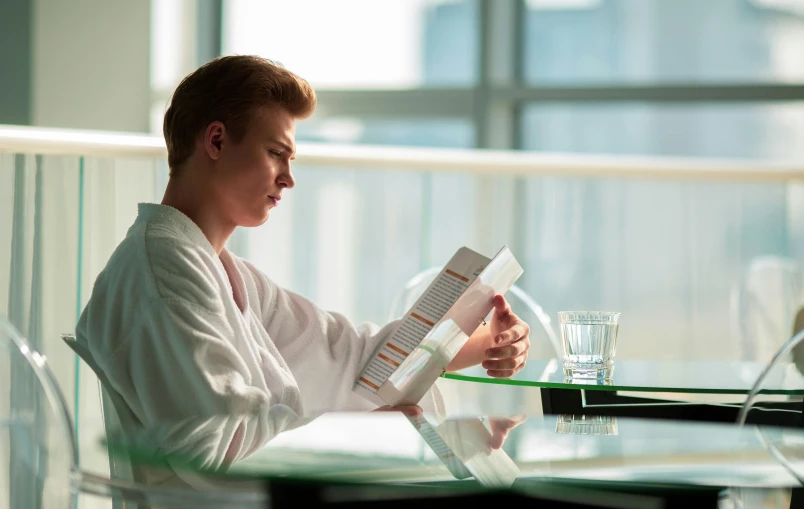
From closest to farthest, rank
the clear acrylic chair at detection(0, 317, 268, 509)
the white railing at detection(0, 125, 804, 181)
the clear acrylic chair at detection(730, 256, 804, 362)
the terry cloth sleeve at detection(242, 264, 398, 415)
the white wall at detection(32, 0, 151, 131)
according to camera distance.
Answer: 1. the terry cloth sleeve at detection(242, 264, 398, 415)
2. the clear acrylic chair at detection(0, 317, 268, 509)
3. the white railing at detection(0, 125, 804, 181)
4. the clear acrylic chair at detection(730, 256, 804, 362)
5. the white wall at detection(32, 0, 151, 131)

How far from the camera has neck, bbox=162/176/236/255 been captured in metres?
1.32

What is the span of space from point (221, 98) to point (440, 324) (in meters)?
0.45

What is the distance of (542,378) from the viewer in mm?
1459

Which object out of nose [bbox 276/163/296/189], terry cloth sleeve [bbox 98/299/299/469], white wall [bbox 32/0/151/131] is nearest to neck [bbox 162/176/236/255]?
nose [bbox 276/163/296/189]

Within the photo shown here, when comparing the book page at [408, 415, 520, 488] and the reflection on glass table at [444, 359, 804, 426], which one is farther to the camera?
the reflection on glass table at [444, 359, 804, 426]

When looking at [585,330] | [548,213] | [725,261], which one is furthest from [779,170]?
[585,330]

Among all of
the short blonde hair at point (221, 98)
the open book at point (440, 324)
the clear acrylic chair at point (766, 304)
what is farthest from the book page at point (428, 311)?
the clear acrylic chair at point (766, 304)

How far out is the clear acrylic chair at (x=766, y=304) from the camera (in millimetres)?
3291

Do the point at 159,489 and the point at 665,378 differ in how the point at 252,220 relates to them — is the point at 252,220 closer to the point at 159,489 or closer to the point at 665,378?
the point at 159,489

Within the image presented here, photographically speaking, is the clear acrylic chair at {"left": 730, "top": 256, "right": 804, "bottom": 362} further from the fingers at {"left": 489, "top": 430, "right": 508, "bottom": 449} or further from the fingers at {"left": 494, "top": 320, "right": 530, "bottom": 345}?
the fingers at {"left": 489, "top": 430, "right": 508, "bottom": 449}

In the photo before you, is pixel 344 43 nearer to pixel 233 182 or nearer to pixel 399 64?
pixel 399 64

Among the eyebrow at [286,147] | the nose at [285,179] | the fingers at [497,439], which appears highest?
the eyebrow at [286,147]

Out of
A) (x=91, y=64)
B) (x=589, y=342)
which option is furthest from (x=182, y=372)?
(x=91, y=64)

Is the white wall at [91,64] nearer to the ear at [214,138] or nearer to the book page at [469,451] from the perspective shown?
the ear at [214,138]
